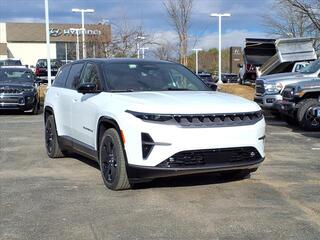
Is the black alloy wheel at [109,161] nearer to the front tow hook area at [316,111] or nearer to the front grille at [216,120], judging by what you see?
the front grille at [216,120]

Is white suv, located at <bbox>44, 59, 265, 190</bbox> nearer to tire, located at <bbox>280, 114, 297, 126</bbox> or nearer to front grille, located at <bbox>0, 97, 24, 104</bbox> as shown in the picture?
tire, located at <bbox>280, 114, 297, 126</bbox>

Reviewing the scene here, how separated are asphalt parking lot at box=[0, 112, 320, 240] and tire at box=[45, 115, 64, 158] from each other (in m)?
0.27

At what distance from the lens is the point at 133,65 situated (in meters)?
7.57

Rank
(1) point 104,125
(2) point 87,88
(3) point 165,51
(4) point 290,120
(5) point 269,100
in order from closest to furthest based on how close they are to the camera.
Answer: (1) point 104,125 < (2) point 87,88 < (4) point 290,120 < (5) point 269,100 < (3) point 165,51

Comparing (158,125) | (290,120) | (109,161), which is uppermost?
(158,125)

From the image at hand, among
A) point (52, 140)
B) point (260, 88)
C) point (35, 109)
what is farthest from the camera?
point (35, 109)

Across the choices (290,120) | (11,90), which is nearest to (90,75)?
(290,120)

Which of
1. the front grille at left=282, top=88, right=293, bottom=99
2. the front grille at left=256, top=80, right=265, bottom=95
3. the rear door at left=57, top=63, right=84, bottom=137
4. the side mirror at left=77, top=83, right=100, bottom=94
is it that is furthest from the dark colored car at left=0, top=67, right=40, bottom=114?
the side mirror at left=77, top=83, right=100, bottom=94

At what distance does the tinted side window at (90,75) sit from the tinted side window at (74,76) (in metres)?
0.21

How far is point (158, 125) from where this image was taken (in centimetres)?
591

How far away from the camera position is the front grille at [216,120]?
5980 mm

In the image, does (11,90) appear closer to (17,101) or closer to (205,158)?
(17,101)

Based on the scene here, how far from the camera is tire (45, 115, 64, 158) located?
8.95m

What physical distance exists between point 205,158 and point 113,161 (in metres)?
1.16
